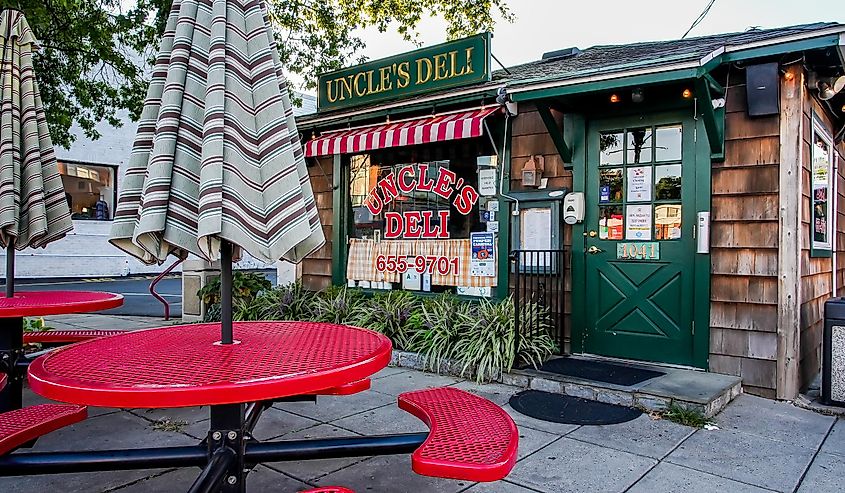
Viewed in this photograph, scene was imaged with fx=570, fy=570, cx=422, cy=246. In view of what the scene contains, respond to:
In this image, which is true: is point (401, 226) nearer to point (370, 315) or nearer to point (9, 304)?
point (370, 315)

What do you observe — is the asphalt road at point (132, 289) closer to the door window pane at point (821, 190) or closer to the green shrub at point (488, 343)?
the green shrub at point (488, 343)

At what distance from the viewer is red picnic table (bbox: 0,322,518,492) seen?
5.71ft

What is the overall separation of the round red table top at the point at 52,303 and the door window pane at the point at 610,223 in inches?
161

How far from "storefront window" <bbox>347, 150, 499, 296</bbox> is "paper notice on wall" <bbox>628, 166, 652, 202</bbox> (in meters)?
1.41

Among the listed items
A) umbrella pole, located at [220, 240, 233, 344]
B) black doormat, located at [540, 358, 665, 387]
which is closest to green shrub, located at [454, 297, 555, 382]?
black doormat, located at [540, 358, 665, 387]

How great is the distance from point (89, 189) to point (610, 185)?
1653 centimetres

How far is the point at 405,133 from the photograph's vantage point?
600 cm

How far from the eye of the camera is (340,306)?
255 inches

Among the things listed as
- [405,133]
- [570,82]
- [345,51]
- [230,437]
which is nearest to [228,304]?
[230,437]

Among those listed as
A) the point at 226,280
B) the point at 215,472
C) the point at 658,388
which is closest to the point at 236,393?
the point at 215,472

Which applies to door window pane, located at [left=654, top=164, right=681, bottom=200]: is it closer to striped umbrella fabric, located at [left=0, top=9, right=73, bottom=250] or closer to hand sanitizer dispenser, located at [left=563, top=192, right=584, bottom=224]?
hand sanitizer dispenser, located at [left=563, top=192, right=584, bottom=224]

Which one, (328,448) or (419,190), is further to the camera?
(419,190)

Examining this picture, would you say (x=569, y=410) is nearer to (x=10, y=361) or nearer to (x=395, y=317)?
(x=395, y=317)

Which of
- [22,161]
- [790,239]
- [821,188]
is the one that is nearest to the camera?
[22,161]
